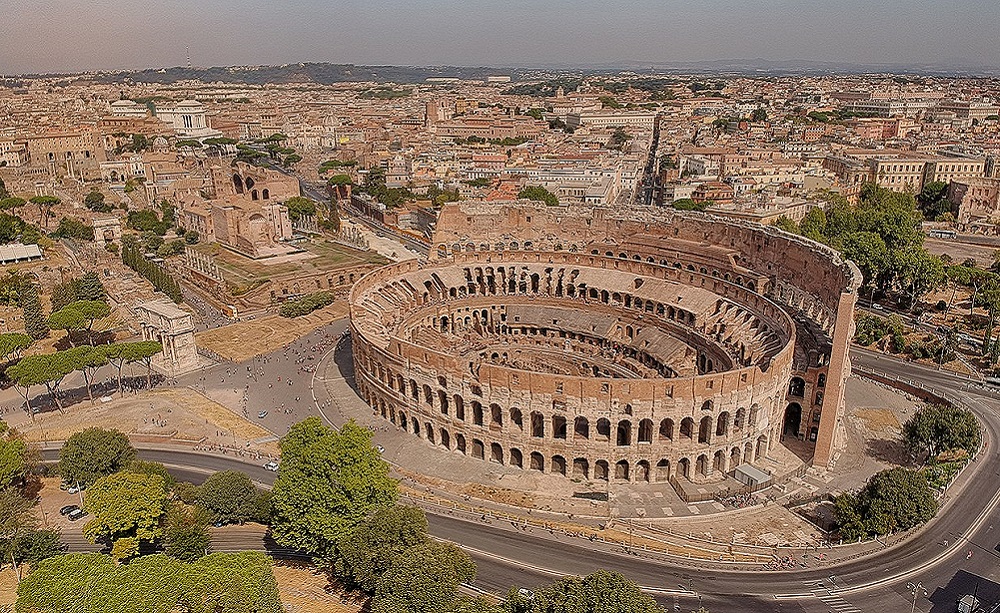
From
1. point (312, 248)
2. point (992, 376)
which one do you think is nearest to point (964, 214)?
point (992, 376)

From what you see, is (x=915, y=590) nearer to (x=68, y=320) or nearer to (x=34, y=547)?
(x=34, y=547)

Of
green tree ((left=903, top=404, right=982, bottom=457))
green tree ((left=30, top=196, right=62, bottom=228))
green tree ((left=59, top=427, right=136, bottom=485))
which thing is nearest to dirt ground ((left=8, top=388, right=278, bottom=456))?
green tree ((left=59, top=427, right=136, bottom=485))

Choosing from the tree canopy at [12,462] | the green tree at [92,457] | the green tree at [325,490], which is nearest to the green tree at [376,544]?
the green tree at [325,490]

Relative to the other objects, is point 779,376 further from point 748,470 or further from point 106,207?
point 106,207

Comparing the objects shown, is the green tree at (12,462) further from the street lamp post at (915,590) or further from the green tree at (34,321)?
the street lamp post at (915,590)

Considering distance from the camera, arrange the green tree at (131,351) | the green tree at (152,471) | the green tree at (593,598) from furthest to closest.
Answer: the green tree at (131,351) → the green tree at (152,471) → the green tree at (593,598)

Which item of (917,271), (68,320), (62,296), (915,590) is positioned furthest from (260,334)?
(917,271)

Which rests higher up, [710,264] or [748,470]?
[710,264]
